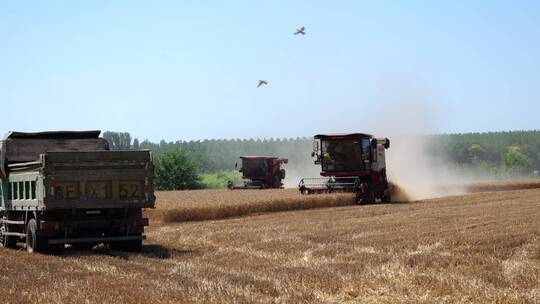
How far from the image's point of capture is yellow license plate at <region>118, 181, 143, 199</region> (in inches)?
733

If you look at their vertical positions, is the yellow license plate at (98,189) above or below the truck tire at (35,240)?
above

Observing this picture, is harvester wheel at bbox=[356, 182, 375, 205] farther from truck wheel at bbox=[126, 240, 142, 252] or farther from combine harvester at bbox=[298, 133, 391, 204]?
truck wheel at bbox=[126, 240, 142, 252]

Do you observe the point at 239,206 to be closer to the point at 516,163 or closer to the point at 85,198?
the point at 85,198

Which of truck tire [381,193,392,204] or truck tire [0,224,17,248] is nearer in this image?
truck tire [0,224,17,248]

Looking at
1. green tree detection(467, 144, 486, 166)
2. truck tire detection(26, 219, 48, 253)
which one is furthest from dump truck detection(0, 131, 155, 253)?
green tree detection(467, 144, 486, 166)

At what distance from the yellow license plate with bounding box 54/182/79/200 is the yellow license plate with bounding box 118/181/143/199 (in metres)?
0.99

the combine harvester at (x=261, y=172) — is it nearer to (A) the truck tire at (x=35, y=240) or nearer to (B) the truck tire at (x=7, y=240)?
(B) the truck tire at (x=7, y=240)

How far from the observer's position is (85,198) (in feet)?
60.0

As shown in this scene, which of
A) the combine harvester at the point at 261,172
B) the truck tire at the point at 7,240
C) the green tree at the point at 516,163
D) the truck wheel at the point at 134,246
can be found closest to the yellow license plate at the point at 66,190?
the truck wheel at the point at 134,246

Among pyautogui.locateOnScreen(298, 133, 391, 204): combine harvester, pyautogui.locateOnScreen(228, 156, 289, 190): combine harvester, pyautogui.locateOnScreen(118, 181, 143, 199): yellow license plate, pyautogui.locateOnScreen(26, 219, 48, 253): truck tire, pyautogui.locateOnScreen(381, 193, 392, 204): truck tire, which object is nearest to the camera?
pyautogui.locateOnScreen(26, 219, 48, 253): truck tire

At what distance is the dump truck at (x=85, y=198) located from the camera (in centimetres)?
1811

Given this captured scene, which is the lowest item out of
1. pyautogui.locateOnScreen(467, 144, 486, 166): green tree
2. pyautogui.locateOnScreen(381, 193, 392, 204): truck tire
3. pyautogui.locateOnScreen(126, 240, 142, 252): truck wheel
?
pyautogui.locateOnScreen(126, 240, 142, 252): truck wheel

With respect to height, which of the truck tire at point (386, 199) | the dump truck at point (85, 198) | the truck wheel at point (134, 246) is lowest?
the truck wheel at point (134, 246)

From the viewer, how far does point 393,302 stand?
33.3ft
